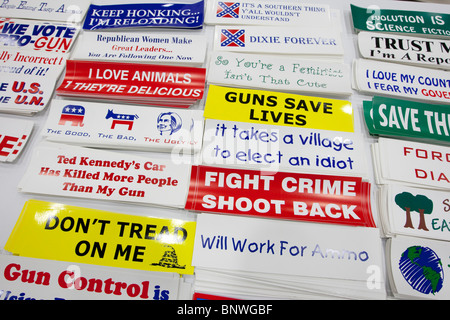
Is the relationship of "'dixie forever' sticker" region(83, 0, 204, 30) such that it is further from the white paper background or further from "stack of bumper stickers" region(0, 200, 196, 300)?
"stack of bumper stickers" region(0, 200, 196, 300)

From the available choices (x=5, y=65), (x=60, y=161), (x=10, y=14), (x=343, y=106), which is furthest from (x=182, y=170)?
(x=10, y=14)

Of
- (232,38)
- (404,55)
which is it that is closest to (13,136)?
(232,38)

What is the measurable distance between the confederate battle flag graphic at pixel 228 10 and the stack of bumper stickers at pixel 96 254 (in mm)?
833

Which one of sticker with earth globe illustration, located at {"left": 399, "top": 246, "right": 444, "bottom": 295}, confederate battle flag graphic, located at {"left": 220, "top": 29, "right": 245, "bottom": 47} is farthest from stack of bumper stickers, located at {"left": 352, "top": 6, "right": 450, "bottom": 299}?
confederate battle flag graphic, located at {"left": 220, "top": 29, "right": 245, "bottom": 47}

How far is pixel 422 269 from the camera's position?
0.72 meters

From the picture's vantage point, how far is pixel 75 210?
0.77 meters

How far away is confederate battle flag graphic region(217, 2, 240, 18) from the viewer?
115 centimetres

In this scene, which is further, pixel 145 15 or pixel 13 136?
pixel 145 15

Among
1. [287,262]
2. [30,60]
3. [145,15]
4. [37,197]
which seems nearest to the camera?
[287,262]

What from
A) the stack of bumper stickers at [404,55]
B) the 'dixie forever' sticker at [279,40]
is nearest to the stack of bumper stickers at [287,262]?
the stack of bumper stickers at [404,55]

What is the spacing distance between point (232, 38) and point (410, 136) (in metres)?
0.68

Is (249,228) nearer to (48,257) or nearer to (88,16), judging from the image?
(48,257)

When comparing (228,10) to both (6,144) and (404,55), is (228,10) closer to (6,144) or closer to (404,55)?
(404,55)

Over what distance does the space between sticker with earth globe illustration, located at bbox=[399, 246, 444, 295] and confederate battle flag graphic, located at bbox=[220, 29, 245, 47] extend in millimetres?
834
